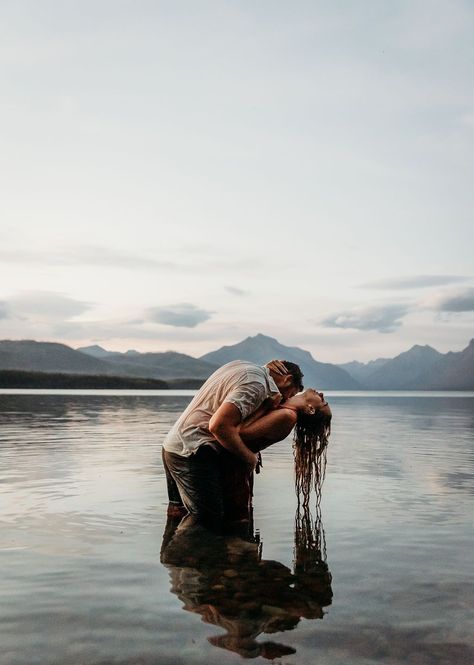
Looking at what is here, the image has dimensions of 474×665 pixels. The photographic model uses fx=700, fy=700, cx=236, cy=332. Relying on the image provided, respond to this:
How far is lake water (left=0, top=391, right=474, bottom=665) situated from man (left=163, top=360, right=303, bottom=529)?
0.58m

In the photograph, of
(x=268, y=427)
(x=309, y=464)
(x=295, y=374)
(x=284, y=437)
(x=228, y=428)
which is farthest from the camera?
(x=309, y=464)

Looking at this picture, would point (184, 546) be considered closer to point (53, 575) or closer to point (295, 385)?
point (53, 575)

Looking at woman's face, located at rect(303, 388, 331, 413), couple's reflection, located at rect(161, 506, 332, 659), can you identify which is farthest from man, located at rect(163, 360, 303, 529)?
couple's reflection, located at rect(161, 506, 332, 659)

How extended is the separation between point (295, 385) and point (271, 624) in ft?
13.8

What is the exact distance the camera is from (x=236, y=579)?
20.8 ft

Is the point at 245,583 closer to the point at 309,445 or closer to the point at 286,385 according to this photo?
the point at 286,385

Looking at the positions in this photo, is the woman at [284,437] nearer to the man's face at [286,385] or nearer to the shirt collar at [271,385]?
the man's face at [286,385]

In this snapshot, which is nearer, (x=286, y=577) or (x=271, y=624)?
(x=271, y=624)

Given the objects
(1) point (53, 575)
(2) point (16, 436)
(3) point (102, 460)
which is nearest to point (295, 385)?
(1) point (53, 575)

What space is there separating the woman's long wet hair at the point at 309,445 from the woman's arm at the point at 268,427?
955 mm

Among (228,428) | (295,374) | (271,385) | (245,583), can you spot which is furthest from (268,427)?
(245,583)

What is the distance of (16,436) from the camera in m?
22.0

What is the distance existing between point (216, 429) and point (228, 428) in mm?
141

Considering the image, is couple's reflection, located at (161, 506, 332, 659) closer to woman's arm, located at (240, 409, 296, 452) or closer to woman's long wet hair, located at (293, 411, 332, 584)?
woman's long wet hair, located at (293, 411, 332, 584)
